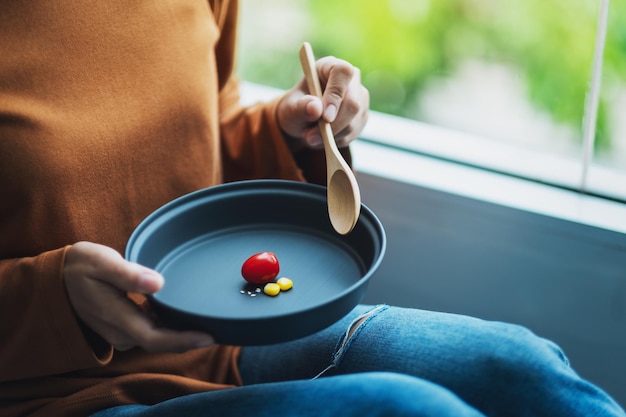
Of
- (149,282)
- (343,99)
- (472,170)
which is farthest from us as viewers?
(472,170)

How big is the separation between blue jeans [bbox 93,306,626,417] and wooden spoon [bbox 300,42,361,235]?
0.39 ft

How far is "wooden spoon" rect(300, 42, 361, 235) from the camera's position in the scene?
807mm

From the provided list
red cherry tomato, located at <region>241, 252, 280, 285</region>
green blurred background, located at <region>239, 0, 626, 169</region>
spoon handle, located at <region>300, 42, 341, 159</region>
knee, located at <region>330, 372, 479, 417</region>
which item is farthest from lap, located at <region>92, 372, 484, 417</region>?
green blurred background, located at <region>239, 0, 626, 169</region>

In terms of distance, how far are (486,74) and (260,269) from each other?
0.68 m

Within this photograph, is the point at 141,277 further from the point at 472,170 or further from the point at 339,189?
the point at 472,170

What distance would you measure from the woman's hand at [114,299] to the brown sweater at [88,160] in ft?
0.07

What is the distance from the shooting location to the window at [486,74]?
116 centimetres

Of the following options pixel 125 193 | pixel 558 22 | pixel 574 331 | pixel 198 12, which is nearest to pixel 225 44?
pixel 198 12

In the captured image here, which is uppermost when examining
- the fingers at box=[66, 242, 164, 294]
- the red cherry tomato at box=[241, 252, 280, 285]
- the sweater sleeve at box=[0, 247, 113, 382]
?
the fingers at box=[66, 242, 164, 294]

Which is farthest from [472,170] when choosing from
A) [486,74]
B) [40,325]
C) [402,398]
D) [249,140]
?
[40,325]

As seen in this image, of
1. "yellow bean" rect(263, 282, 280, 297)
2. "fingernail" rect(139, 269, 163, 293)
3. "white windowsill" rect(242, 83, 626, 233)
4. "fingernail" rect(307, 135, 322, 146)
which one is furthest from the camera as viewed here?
"white windowsill" rect(242, 83, 626, 233)

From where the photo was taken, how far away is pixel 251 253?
85cm

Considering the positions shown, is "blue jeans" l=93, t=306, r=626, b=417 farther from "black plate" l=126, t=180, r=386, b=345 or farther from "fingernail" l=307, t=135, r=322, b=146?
"fingernail" l=307, t=135, r=322, b=146

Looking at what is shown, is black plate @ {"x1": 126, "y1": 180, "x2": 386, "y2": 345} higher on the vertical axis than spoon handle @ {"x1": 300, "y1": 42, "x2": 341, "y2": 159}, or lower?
lower
